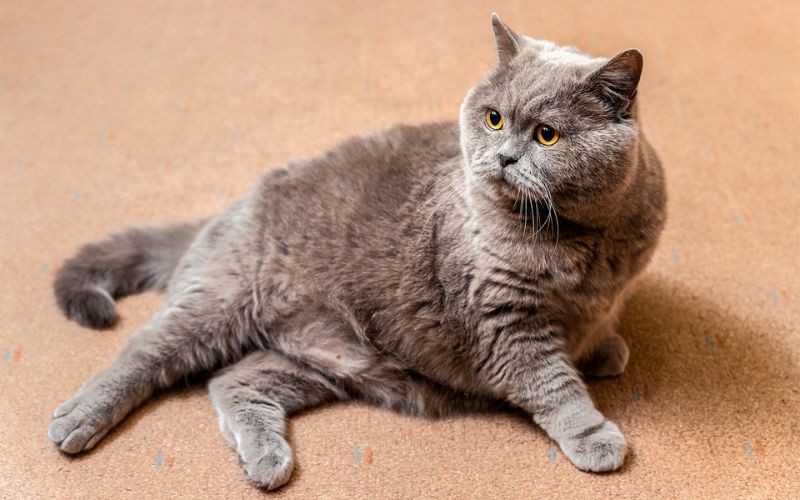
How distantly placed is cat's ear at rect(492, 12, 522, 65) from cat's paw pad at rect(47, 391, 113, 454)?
0.92 meters

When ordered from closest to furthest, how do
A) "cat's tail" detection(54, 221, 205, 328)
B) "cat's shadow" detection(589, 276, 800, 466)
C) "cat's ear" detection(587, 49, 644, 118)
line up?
"cat's ear" detection(587, 49, 644, 118), "cat's shadow" detection(589, 276, 800, 466), "cat's tail" detection(54, 221, 205, 328)

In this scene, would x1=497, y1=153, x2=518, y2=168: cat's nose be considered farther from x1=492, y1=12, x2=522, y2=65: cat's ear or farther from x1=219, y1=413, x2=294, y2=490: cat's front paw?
x1=219, y1=413, x2=294, y2=490: cat's front paw

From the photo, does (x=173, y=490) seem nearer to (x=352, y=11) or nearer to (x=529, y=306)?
(x=529, y=306)

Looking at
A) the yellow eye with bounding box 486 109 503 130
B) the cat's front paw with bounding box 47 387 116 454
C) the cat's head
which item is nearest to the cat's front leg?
the cat's head

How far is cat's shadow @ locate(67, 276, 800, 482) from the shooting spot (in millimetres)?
1367

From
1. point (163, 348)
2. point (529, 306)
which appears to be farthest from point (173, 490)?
point (529, 306)

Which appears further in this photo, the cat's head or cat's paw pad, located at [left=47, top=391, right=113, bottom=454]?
cat's paw pad, located at [left=47, top=391, right=113, bottom=454]

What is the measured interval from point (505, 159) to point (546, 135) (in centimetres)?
7

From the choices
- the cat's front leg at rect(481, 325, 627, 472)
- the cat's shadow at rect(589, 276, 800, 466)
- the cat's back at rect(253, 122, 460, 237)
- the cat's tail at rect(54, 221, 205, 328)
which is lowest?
the cat's shadow at rect(589, 276, 800, 466)

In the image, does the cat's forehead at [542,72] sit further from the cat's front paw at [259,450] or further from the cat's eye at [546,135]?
the cat's front paw at [259,450]

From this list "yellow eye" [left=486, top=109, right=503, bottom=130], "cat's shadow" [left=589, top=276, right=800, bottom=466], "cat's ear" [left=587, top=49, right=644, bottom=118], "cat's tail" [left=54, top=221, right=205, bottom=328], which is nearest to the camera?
"cat's ear" [left=587, top=49, right=644, bottom=118]

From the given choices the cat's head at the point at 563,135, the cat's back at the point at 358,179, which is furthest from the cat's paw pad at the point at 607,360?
the cat's back at the point at 358,179

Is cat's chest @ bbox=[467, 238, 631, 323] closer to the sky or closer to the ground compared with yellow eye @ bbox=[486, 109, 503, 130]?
closer to the ground

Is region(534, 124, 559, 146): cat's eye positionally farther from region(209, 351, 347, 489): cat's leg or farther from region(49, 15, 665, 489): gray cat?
region(209, 351, 347, 489): cat's leg
